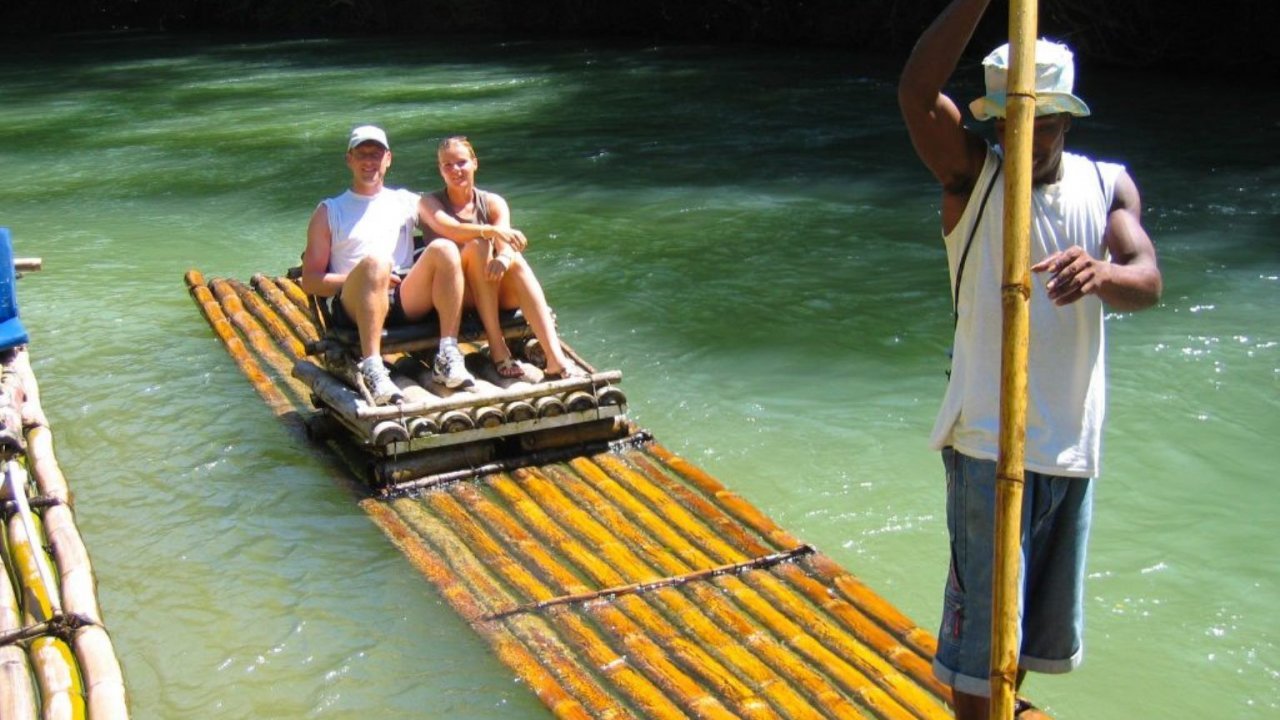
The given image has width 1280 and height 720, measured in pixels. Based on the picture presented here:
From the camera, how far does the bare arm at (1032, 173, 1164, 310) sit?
8.39 feet

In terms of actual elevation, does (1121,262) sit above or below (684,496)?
above

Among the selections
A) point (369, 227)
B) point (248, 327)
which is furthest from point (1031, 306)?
point (248, 327)

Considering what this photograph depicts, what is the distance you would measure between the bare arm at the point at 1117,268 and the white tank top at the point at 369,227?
335cm

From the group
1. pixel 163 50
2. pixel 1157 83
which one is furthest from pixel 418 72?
pixel 1157 83

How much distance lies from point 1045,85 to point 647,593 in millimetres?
2173

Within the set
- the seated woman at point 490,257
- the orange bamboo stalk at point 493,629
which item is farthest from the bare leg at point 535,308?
the orange bamboo stalk at point 493,629

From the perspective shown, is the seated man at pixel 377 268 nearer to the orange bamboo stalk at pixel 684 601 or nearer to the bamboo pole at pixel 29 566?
the orange bamboo stalk at pixel 684 601

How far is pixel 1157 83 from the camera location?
1451 centimetres

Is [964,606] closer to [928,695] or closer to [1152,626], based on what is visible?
[928,695]

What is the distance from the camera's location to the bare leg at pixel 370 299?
536 centimetres

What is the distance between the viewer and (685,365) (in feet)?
22.4

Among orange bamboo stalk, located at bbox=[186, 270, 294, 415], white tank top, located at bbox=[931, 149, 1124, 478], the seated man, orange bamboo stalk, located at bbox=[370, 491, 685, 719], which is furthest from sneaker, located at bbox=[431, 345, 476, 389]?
white tank top, located at bbox=[931, 149, 1124, 478]

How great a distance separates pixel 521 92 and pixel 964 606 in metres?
14.3

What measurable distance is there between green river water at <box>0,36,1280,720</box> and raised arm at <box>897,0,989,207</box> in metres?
1.79
